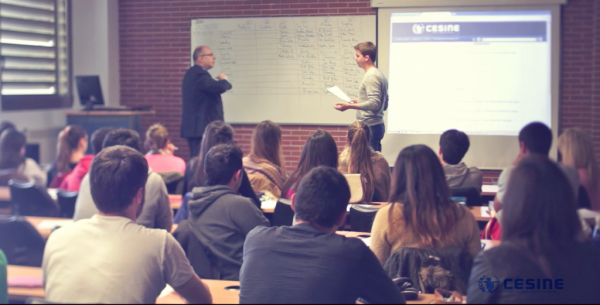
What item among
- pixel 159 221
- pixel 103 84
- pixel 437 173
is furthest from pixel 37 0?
pixel 437 173

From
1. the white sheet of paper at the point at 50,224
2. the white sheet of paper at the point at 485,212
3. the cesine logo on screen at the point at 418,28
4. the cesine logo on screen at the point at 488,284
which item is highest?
the cesine logo on screen at the point at 418,28

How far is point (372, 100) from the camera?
9.53ft

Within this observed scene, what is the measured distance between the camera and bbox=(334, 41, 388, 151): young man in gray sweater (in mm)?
2885

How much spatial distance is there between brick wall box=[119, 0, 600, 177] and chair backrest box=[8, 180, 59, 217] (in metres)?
0.90

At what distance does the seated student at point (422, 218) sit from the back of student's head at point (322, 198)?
35 centimetres

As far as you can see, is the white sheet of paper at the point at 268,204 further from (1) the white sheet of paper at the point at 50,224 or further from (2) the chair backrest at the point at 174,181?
(1) the white sheet of paper at the point at 50,224

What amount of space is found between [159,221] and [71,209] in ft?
1.57

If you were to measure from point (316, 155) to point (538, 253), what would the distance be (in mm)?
1752

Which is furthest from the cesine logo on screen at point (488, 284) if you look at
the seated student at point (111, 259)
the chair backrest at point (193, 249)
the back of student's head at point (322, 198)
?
the chair backrest at point (193, 249)

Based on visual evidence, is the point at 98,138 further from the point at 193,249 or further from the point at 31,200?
the point at 193,249

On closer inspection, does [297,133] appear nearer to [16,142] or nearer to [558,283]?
[16,142]

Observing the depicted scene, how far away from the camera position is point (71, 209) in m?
2.60

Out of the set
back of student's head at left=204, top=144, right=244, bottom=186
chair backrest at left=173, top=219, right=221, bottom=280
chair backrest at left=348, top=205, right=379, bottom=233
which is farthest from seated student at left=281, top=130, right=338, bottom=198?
chair backrest at left=173, top=219, right=221, bottom=280

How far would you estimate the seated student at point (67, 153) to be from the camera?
8.09ft
